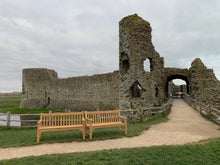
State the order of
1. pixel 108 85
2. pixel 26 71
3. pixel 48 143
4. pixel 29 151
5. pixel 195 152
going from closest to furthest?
pixel 195 152 → pixel 29 151 → pixel 48 143 → pixel 108 85 → pixel 26 71

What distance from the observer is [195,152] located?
3977mm

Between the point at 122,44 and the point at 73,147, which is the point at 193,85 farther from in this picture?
the point at 73,147

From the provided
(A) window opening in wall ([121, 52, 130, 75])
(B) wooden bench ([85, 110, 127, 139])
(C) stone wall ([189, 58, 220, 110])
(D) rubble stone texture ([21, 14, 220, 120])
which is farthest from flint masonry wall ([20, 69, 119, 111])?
(B) wooden bench ([85, 110, 127, 139])

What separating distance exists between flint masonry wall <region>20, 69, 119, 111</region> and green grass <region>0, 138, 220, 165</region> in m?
11.5

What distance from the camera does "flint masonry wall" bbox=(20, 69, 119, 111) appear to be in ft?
54.1

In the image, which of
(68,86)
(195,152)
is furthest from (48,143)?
(68,86)

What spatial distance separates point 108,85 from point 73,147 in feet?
38.9

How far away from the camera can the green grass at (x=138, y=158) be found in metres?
3.46

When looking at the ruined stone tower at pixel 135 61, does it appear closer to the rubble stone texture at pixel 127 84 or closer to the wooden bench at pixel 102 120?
the rubble stone texture at pixel 127 84

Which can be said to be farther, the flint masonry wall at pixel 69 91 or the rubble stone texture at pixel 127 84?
the flint masonry wall at pixel 69 91

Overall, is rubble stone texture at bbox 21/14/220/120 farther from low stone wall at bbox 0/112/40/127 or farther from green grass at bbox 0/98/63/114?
low stone wall at bbox 0/112/40/127

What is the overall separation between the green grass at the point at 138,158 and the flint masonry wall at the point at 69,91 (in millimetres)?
11491

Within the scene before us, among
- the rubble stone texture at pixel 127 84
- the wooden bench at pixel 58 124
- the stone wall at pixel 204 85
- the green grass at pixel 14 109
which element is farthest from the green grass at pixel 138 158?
the green grass at pixel 14 109

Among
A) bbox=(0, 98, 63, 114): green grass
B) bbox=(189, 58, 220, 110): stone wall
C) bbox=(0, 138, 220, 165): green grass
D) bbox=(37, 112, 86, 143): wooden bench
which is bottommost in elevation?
bbox=(0, 98, 63, 114): green grass
